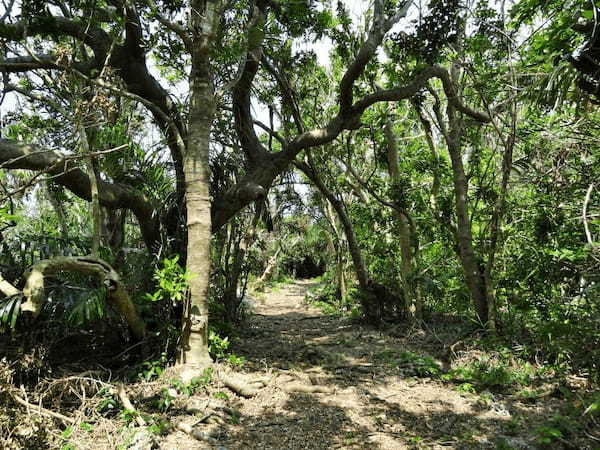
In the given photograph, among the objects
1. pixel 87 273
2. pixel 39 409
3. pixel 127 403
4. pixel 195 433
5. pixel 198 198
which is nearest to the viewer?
pixel 39 409

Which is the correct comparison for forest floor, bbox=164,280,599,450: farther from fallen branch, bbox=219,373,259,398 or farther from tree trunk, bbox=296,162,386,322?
tree trunk, bbox=296,162,386,322

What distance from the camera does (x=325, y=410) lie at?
168 inches

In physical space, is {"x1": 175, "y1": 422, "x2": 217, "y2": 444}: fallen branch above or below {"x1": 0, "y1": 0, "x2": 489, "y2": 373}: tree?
below

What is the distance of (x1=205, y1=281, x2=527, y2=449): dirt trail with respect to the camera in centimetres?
363

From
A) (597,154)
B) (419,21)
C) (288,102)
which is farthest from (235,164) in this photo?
(597,154)

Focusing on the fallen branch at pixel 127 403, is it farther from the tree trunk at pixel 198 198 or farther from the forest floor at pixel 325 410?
the tree trunk at pixel 198 198

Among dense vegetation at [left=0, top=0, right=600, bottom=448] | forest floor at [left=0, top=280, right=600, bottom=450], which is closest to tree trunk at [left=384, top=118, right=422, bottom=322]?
dense vegetation at [left=0, top=0, right=600, bottom=448]

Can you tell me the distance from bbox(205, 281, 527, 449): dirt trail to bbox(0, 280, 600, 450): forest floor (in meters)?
0.01

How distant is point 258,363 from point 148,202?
272cm

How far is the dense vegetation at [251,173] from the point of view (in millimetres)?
3951

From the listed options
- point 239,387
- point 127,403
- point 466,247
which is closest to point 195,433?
point 127,403

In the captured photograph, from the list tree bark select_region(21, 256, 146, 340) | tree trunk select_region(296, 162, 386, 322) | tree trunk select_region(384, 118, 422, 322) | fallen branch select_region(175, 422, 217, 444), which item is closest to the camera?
tree bark select_region(21, 256, 146, 340)

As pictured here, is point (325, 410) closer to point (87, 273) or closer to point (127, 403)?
point (127, 403)

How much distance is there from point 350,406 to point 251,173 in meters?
3.74
